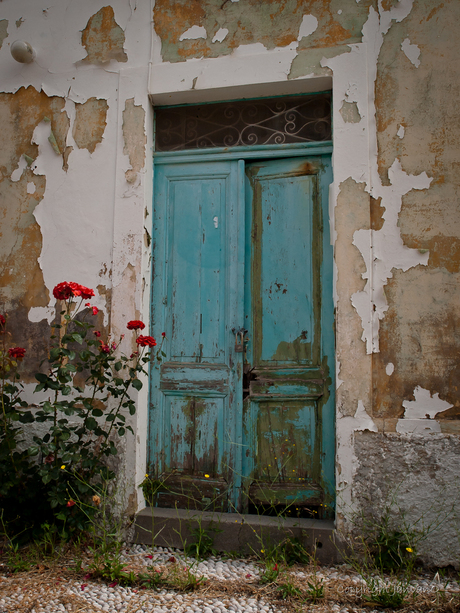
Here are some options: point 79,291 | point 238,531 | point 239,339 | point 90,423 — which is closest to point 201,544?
point 238,531

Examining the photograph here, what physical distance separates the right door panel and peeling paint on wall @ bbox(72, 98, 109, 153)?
1.12 meters

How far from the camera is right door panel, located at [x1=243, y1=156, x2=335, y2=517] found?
3.08m

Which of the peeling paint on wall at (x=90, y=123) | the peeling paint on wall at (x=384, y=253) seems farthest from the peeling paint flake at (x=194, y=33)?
the peeling paint on wall at (x=384, y=253)

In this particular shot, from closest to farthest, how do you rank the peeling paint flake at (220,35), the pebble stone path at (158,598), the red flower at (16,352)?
the pebble stone path at (158,598)
the red flower at (16,352)
the peeling paint flake at (220,35)

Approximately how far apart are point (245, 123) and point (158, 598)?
9.84ft

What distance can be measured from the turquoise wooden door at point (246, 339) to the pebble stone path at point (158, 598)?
532mm

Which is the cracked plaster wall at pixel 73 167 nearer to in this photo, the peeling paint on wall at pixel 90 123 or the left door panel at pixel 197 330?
the peeling paint on wall at pixel 90 123

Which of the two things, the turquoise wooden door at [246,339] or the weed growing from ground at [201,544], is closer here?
the weed growing from ground at [201,544]

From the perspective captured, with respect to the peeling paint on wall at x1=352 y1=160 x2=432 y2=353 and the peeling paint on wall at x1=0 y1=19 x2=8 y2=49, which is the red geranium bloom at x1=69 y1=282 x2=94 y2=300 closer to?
the peeling paint on wall at x1=352 y1=160 x2=432 y2=353

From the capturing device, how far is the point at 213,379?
3.22 m

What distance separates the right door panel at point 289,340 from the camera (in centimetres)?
308

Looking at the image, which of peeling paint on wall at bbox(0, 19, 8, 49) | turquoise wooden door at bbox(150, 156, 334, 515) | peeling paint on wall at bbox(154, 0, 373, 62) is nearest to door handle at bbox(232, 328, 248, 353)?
turquoise wooden door at bbox(150, 156, 334, 515)

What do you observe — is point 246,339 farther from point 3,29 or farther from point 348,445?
point 3,29

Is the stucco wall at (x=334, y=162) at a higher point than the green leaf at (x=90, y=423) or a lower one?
higher
